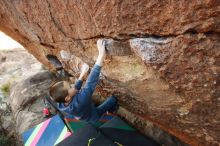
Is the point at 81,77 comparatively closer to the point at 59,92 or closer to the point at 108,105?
the point at 59,92

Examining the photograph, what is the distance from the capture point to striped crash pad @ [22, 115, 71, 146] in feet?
17.6

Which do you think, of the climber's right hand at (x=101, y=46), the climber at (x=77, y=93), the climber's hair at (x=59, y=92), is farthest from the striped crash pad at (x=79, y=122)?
the climber's right hand at (x=101, y=46)

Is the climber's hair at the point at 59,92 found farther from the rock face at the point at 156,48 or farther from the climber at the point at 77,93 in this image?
the rock face at the point at 156,48

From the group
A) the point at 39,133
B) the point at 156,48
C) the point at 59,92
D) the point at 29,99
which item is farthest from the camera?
the point at 29,99

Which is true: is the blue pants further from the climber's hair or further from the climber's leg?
the climber's hair

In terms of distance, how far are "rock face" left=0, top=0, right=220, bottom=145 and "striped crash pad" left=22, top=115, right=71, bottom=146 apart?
1.76 meters

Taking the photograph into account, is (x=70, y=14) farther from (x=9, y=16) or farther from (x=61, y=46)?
(x=9, y=16)

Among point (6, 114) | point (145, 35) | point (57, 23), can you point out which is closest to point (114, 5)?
point (145, 35)

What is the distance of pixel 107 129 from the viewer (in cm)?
496

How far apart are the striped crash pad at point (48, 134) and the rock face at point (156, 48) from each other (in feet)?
5.76

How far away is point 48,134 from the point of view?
219 inches

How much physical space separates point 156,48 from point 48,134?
3.69 m

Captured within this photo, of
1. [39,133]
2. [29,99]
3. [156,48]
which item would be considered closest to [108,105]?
[39,133]

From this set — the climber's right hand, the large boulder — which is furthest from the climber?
the large boulder
